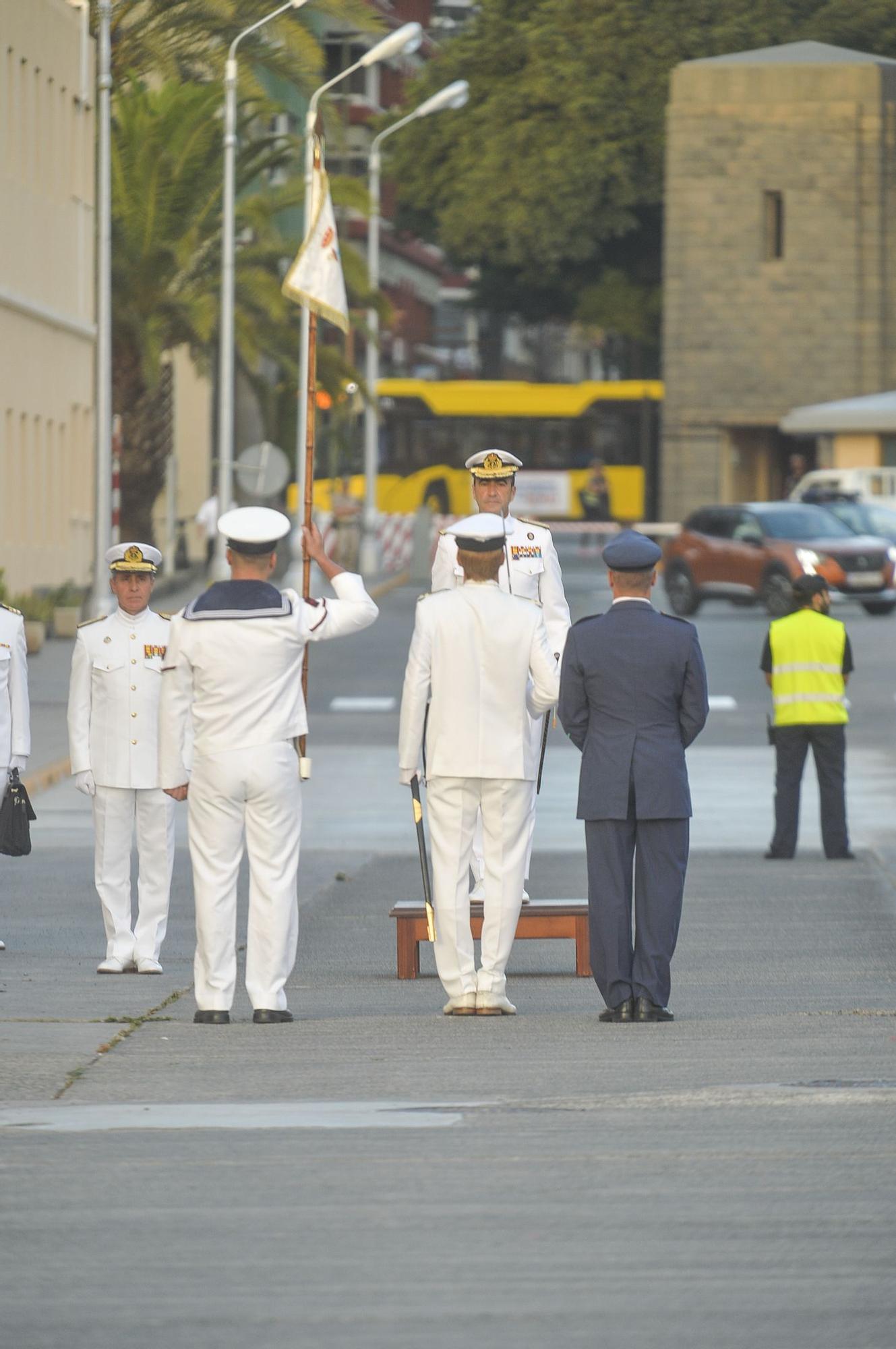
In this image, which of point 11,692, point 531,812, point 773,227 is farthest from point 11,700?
point 773,227

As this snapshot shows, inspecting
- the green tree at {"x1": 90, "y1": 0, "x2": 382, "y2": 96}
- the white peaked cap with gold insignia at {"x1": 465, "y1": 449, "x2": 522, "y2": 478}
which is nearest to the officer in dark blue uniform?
the white peaked cap with gold insignia at {"x1": 465, "y1": 449, "x2": 522, "y2": 478}

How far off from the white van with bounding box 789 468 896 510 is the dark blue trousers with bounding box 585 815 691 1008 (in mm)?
47544

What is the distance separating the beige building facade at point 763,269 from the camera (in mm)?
72188

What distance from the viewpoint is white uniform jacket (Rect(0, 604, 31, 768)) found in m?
13.1

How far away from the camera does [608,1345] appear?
5805mm

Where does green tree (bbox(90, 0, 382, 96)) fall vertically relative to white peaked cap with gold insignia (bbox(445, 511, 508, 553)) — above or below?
above

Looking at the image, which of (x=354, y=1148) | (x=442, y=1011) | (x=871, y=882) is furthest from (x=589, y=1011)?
(x=871, y=882)

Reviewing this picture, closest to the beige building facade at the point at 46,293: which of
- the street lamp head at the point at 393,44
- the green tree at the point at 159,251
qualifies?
the green tree at the point at 159,251

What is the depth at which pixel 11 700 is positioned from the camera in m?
13.2

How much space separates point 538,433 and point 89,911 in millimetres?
55778

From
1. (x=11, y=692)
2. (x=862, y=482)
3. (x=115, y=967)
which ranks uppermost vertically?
(x=862, y=482)

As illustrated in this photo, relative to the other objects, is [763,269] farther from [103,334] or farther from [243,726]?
[243,726]

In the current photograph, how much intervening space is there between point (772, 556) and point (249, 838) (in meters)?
33.0

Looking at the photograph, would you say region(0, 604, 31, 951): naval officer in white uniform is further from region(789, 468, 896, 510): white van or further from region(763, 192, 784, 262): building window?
region(763, 192, 784, 262): building window
